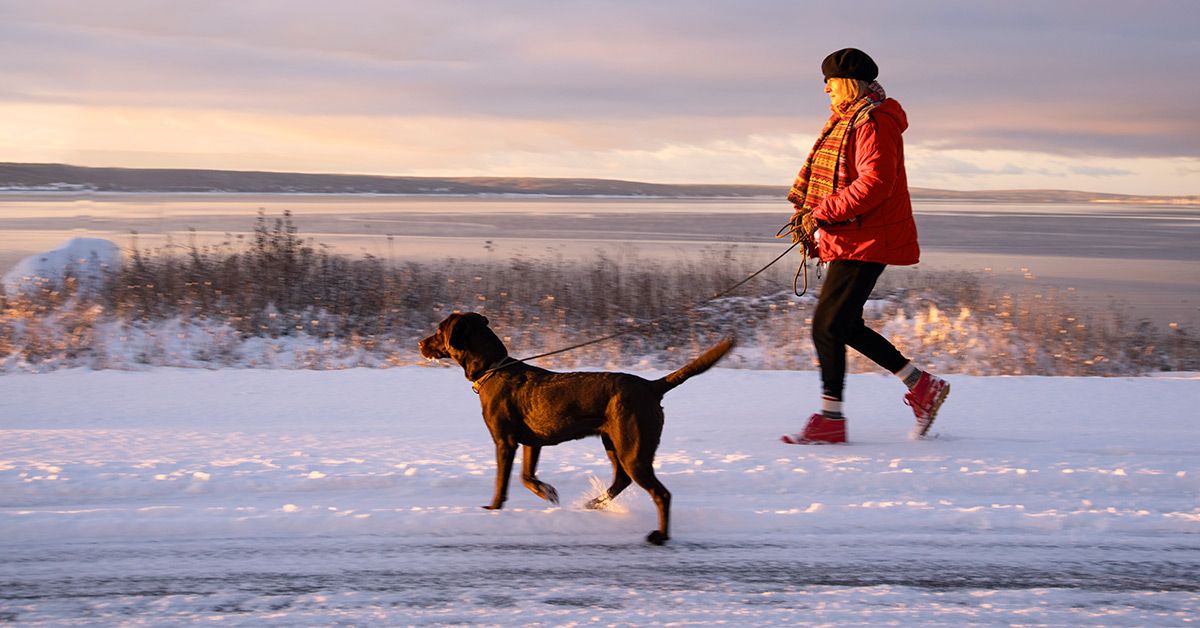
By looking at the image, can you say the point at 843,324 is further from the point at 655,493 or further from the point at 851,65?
the point at 655,493

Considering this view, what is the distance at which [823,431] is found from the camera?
571cm

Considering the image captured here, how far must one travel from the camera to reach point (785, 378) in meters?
7.95

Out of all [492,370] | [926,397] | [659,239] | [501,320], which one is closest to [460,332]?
[492,370]

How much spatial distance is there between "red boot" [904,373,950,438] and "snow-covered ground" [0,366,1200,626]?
→ 0.17m

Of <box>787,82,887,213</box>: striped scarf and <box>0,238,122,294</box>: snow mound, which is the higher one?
<box>787,82,887,213</box>: striped scarf

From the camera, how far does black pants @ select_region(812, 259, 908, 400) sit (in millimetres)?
5477

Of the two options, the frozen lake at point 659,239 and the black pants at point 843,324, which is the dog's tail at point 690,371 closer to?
the black pants at point 843,324

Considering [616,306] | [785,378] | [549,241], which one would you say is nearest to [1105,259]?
[549,241]

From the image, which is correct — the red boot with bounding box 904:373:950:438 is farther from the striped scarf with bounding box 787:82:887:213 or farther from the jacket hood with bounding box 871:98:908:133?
the jacket hood with bounding box 871:98:908:133

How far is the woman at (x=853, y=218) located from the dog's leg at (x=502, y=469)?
198 cm

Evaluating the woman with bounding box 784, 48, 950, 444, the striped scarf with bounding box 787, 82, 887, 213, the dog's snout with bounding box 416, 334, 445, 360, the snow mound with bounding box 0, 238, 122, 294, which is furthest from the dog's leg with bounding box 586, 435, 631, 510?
the snow mound with bounding box 0, 238, 122, 294

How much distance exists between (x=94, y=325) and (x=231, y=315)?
1457mm

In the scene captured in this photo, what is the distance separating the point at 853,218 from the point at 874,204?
165 mm

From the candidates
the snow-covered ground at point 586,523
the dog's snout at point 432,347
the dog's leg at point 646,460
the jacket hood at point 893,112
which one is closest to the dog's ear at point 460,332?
the dog's snout at point 432,347
